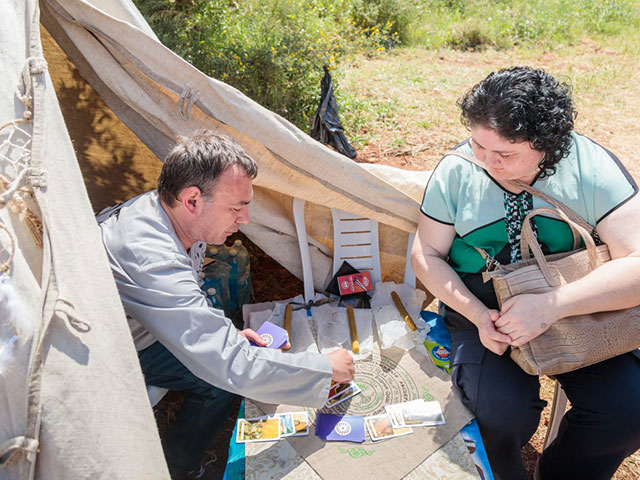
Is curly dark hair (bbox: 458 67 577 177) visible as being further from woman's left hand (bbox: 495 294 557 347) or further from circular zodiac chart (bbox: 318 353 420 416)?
circular zodiac chart (bbox: 318 353 420 416)

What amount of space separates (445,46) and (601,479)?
26.5 ft

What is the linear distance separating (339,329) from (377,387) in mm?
424

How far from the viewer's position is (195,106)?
246 cm

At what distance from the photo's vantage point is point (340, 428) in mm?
2031

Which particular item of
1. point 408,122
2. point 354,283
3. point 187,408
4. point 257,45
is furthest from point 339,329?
point 408,122

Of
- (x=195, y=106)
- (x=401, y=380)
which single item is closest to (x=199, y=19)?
(x=195, y=106)

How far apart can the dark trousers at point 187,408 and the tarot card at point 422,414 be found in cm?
77

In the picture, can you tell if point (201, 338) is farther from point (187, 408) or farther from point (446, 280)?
point (446, 280)

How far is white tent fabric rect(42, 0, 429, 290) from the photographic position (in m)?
2.34

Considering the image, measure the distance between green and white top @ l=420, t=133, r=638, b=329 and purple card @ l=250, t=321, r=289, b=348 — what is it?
79cm

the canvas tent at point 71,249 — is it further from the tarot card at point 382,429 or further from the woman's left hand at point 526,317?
the woman's left hand at point 526,317

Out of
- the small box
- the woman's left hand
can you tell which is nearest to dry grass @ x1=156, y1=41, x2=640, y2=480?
the small box

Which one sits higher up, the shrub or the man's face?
the shrub

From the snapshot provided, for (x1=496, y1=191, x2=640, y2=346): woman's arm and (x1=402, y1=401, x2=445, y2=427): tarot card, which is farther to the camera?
(x1=402, y1=401, x2=445, y2=427): tarot card
